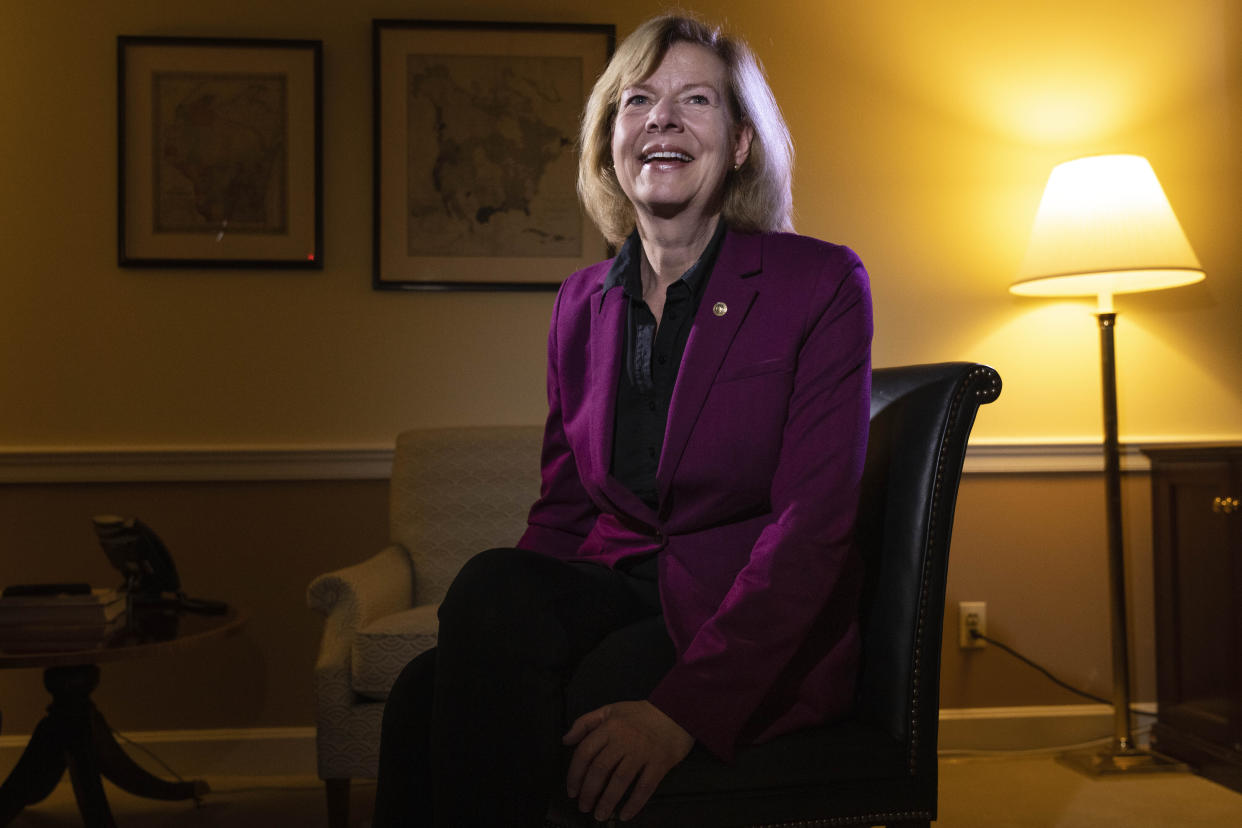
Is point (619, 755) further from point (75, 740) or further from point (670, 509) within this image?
point (75, 740)

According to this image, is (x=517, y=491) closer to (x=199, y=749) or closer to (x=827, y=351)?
(x=199, y=749)

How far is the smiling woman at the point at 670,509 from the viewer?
3.37 ft

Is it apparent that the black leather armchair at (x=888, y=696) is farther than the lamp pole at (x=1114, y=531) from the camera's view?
No

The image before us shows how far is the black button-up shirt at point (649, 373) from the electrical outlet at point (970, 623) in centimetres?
186

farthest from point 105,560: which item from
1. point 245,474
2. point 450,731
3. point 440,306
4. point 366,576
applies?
point 450,731

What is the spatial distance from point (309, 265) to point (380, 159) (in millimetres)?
357

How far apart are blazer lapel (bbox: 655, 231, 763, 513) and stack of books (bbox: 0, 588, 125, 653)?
1229 mm

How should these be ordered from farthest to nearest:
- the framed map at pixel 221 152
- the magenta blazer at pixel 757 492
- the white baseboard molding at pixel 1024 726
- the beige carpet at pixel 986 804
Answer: the white baseboard molding at pixel 1024 726 < the framed map at pixel 221 152 < the beige carpet at pixel 986 804 < the magenta blazer at pixel 757 492

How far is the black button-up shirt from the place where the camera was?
132cm

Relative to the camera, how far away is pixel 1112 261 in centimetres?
247

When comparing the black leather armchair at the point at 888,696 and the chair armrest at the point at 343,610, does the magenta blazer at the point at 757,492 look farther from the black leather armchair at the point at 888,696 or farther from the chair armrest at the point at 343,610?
the chair armrest at the point at 343,610

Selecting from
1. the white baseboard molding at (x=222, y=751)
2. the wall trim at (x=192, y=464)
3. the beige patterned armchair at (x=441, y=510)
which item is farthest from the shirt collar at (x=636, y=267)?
the white baseboard molding at (x=222, y=751)

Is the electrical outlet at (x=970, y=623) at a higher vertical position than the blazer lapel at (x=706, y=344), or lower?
lower

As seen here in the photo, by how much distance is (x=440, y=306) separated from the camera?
9.12ft
